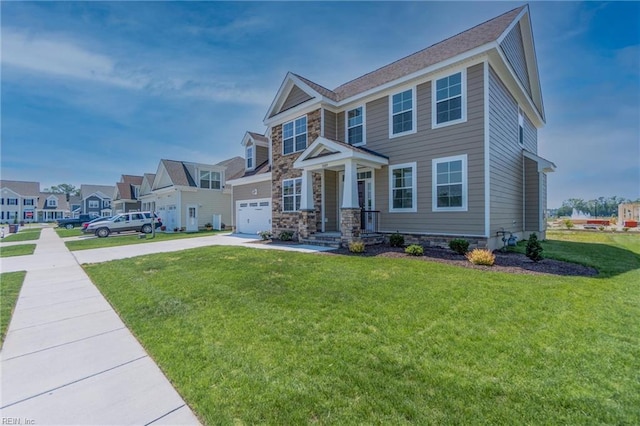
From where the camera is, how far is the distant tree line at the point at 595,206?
7756 cm

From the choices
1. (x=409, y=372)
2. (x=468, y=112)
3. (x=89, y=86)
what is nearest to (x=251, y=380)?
(x=409, y=372)

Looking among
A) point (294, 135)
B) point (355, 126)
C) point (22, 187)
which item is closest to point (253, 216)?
point (294, 135)

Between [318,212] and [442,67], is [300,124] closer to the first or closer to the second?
[318,212]

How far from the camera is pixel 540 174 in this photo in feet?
41.3

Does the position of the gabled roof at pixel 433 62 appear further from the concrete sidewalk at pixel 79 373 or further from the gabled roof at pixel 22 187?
the gabled roof at pixel 22 187

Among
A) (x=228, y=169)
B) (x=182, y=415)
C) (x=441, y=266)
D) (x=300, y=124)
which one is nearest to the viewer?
(x=182, y=415)

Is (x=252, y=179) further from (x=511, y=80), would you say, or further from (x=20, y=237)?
(x=20, y=237)

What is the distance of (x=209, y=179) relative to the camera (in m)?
24.8

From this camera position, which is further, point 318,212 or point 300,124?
point 300,124

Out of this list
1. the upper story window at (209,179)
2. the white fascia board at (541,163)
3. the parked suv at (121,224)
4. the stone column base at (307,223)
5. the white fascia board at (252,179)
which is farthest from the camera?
the upper story window at (209,179)

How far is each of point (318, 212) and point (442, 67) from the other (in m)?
7.56

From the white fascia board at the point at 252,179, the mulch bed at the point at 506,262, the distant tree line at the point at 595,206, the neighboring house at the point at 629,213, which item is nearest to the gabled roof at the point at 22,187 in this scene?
the white fascia board at the point at 252,179

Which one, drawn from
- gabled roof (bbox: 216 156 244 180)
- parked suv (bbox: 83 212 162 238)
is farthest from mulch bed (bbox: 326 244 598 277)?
gabled roof (bbox: 216 156 244 180)

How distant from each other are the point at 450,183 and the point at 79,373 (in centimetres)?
1029
